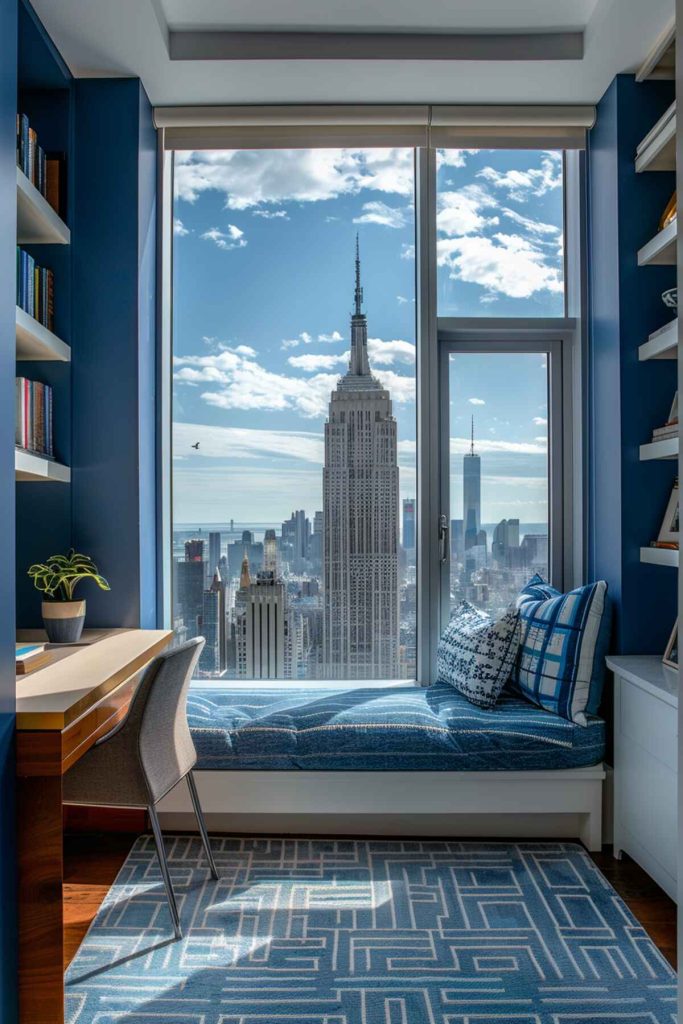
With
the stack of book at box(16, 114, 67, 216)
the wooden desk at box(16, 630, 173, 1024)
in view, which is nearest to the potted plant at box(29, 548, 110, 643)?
Answer: the wooden desk at box(16, 630, 173, 1024)

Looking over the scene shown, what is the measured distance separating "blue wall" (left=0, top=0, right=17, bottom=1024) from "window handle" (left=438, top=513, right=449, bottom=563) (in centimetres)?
191

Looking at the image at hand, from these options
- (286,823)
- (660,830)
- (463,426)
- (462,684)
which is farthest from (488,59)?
(286,823)

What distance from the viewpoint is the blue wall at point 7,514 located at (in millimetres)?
Result: 1475

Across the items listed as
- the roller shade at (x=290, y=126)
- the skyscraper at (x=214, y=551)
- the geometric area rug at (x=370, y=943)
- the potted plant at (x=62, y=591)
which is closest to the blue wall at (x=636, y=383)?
the roller shade at (x=290, y=126)

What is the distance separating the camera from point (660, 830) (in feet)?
7.24

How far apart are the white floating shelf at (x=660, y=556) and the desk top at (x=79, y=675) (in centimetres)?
172

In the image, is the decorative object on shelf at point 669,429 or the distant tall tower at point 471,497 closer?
the decorative object on shelf at point 669,429

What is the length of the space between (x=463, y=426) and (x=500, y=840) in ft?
5.35

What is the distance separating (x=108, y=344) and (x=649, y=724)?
7.51ft

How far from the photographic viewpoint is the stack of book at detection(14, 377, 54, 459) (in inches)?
95.4

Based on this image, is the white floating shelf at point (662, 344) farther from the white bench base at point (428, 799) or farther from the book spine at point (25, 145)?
the book spine at point (25, 145)

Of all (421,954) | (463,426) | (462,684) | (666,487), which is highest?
(463,426)

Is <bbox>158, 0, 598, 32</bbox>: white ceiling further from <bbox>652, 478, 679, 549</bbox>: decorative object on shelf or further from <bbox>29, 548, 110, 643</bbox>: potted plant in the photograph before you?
<bbox>29, 548, 110, 643</bbox>: potted plant

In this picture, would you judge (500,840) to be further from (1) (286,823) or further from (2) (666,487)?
(2) (666,487)
